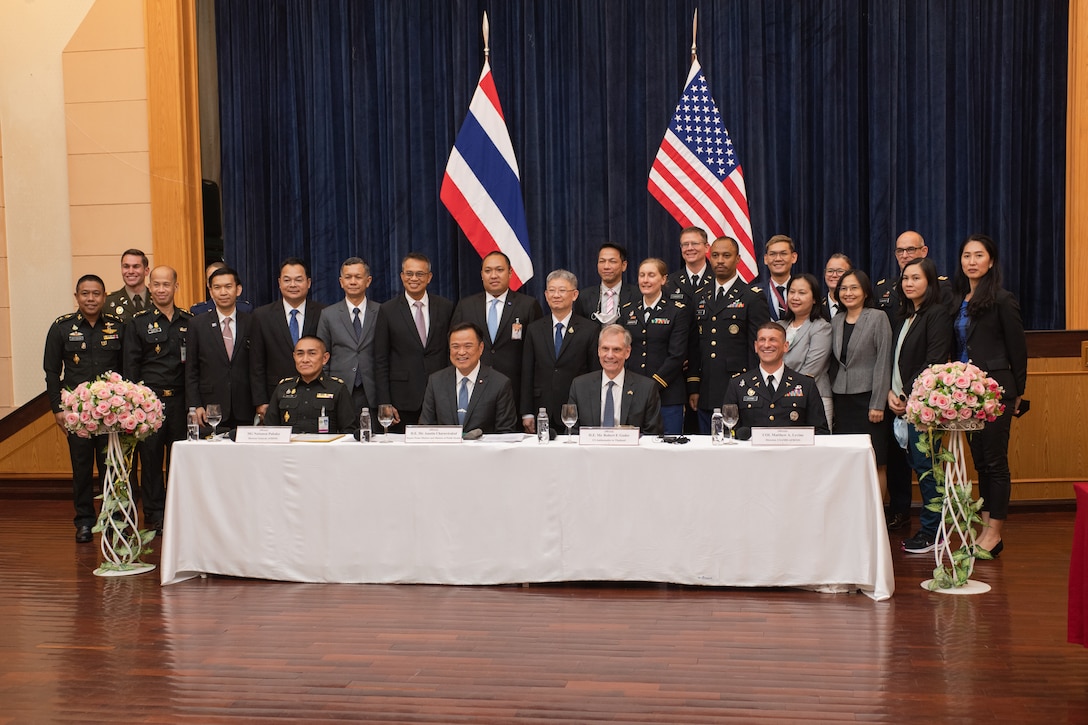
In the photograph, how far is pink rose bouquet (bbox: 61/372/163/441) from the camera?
17.2 feet

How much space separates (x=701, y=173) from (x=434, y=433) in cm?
321

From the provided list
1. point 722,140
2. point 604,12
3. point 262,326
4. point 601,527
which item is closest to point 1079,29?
point 722,140

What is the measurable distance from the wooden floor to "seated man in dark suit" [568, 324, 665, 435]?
0.78 meters

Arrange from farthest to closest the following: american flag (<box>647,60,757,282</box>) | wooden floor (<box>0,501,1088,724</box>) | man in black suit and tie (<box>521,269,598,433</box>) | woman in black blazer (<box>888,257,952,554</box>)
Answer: american flag (<box>647,60,757,282</box>) < man in black suit and tie (<box>521,269,598,433</box>) < woman in black blazer (<box>888,257,952,554</box>) < wooden floor (<box>0,501,1088,724</box>)

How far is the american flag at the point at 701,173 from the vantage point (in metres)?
7.21

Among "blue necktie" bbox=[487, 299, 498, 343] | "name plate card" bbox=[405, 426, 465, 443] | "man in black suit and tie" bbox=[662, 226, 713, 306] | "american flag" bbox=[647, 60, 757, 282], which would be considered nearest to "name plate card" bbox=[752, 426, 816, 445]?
"name plate card" bbox=[405, 426, 465, 443]

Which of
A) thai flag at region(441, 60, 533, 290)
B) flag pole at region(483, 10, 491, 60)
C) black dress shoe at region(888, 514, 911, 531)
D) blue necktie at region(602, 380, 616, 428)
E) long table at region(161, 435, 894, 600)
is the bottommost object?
black dress shoe at region(888, 514, 911, 531)

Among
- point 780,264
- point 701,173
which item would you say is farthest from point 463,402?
point 701,173

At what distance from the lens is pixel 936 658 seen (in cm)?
384

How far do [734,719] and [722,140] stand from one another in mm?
4806

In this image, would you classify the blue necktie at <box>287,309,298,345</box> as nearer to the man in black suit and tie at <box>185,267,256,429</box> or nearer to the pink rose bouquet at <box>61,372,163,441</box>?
the man in black suit and tie at <box>185,267,256,429</box>

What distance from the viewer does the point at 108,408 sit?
206 inches

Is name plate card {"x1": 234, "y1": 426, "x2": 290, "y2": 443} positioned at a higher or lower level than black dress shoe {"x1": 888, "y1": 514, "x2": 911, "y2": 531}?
higher

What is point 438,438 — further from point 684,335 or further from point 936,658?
point 936,658
